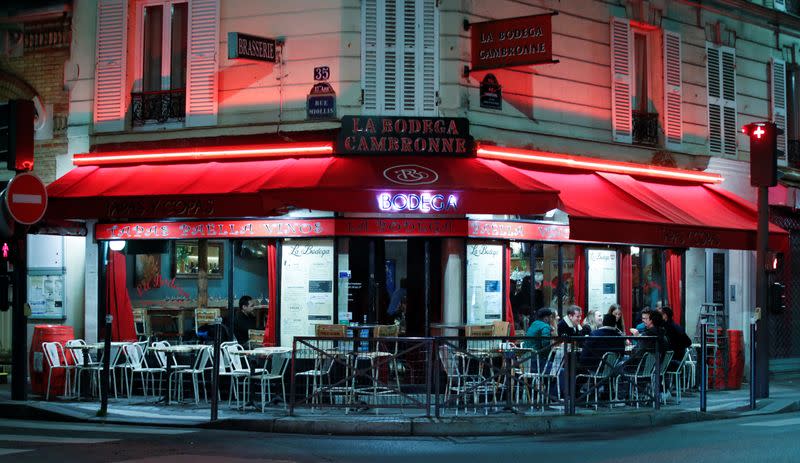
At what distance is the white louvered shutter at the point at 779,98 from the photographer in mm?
21922

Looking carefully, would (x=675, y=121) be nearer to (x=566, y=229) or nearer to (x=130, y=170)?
(x=566, y=229)

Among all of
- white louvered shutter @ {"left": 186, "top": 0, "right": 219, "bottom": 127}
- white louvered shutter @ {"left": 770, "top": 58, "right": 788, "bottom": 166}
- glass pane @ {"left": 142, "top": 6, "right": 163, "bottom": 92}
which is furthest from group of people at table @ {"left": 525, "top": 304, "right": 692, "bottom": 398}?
glass pane @ {"left": 142, "top": 6, "right": 163, "bottom": 92}

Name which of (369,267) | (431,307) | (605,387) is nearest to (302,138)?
(369,267)

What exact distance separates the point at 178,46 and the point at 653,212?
26.4ft

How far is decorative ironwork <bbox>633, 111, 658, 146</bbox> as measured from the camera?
19.3 metres

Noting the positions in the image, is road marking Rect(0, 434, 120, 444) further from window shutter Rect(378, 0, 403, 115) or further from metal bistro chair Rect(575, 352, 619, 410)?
window shutter Rect(378, 0, 403, 115)

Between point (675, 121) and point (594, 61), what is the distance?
7.37ft

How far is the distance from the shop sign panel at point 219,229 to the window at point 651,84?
20.7ft

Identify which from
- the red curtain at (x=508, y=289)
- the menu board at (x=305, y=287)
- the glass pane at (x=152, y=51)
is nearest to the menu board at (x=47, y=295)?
the glass pane at (x=152, y=51)

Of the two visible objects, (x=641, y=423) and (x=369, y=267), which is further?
(x=369, y=267)

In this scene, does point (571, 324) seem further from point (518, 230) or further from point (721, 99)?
point (721, 99)

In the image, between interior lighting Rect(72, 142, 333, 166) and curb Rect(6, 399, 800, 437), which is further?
interior lighting Rect(72, 142, 333, 166)

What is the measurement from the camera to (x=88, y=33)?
1803 centimetres

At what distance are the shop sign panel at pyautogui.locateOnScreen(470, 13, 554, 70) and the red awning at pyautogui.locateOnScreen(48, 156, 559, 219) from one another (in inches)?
60.0
